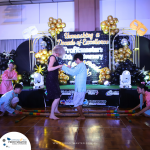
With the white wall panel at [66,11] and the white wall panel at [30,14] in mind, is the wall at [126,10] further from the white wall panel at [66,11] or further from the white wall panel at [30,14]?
the white wall panel at [30,14]

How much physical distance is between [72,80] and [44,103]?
A: 265 centimetres

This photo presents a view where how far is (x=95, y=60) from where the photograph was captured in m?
6.77

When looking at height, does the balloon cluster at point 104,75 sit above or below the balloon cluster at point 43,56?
below

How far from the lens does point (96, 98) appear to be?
14.0 feet

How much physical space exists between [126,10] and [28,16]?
5.26 meters

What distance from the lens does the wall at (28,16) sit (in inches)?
325

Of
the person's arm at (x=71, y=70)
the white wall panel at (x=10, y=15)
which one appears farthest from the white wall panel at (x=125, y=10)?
the person's arm at (x=71, y=70)

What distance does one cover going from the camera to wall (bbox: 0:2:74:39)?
8266 millimetres

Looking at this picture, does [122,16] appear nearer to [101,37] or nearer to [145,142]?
[101,37]

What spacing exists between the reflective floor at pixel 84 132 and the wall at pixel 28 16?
6276 millimetres

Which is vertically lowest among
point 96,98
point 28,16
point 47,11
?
point 96,98
